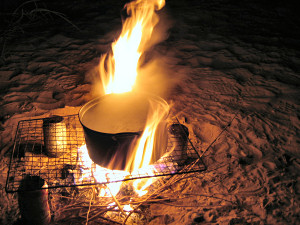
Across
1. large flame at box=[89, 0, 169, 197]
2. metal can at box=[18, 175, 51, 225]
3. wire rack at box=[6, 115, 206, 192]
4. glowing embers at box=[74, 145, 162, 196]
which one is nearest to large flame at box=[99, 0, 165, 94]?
large flame at box=[89, 0, 169, 197]

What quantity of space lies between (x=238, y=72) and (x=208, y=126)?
75.5 inches

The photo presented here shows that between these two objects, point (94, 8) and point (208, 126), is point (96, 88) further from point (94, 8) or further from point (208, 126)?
point (94, 8)

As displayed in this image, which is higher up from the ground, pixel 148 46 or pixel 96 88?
pixel 148 46

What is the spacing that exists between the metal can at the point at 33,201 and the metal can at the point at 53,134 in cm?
90

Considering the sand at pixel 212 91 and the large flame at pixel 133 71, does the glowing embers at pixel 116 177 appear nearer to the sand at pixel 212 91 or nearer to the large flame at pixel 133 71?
the large flame at pixel 133 71

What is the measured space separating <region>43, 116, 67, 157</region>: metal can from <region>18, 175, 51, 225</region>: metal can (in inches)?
35.5

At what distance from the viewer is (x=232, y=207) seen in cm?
261

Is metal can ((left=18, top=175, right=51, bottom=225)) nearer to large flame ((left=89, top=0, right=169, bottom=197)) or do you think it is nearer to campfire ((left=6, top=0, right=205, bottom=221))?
campfire ((left=6, top=0, right=205, bottom=221))

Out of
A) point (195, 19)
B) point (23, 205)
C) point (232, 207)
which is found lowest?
point (232, 207)

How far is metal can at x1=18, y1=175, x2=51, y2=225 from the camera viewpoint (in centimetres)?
242

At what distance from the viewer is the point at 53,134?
3.43m

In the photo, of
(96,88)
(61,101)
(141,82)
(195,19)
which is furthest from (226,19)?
(61,101)

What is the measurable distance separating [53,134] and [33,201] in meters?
1.16

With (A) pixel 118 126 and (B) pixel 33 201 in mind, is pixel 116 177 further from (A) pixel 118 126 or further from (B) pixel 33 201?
(B) pixel 33 201
